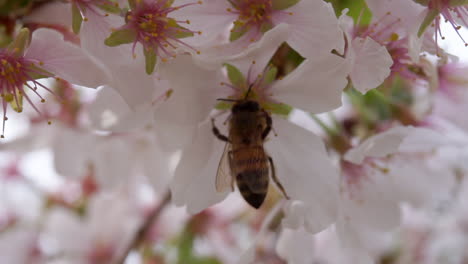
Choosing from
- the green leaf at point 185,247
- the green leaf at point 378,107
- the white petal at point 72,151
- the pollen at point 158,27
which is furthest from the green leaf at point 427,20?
the green leaf at point 185,247

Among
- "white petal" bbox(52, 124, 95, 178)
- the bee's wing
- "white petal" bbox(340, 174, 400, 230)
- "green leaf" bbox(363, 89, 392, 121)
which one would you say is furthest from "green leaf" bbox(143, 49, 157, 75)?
"green leaf" bbox(363, 89, 392, 121)

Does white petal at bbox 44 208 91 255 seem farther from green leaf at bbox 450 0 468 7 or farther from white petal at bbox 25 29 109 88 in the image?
green leaf at bbox 450 0 468 7

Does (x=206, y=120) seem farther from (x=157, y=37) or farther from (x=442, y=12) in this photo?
(x=442, y=12)

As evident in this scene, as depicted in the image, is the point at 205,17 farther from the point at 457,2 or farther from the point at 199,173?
the point at 457,2

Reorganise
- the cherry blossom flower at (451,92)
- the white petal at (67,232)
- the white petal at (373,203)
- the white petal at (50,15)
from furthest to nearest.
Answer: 1. the white petal at (67,232)
2. the cherry blossom flower at (451,92)
3. the white petal at (373,203)
4. the white petal at (50,15)

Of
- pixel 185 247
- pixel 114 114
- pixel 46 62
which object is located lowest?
pixel 185 247

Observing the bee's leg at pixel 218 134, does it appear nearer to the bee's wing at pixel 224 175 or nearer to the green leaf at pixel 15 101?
the bee's wing at pixel 224 175

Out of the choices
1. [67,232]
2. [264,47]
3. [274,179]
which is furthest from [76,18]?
[67,232]
